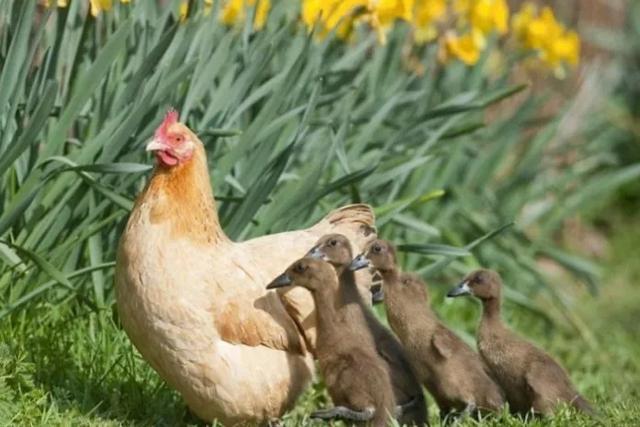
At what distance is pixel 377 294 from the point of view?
5.29 meters

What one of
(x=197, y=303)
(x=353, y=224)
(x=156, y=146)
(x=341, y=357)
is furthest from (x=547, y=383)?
(x=156, y=146)

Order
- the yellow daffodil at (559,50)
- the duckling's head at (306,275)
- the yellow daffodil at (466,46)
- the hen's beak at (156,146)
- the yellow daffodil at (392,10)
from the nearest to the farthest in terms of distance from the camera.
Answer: the hen's beak at (156,146)
the duckling's head at (306,275)
the yellow daffodil at (392,10)
the yellow daffodil at (466,46)
the yellow daffodil at (559,50)

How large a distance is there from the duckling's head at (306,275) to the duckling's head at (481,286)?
0.57 meters

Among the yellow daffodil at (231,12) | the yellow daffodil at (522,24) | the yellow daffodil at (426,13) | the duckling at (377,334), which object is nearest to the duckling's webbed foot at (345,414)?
the duckling at (377,334)

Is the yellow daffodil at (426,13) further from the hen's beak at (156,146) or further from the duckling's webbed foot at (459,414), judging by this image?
the hen's beak at (156,146)

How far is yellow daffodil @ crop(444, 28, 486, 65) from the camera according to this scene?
Answer: 750 cm

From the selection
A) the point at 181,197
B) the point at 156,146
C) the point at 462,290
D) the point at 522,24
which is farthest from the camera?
A: the point at 522,24

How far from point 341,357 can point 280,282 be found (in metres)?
0.30

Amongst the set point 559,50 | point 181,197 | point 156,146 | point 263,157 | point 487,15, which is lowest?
point 559,50

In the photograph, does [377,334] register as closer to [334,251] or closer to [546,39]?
[334,251]

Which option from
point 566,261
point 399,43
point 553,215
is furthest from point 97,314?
point 553,215

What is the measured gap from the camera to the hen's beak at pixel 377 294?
5210 millimetres

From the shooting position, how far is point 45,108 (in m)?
4.66

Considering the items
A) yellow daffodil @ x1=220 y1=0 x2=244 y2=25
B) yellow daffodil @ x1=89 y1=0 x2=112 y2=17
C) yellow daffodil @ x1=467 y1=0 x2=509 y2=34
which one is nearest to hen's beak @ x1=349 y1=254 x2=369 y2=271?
yellow daffodil @ x1=89 y1=0 x2=112 y2=17
